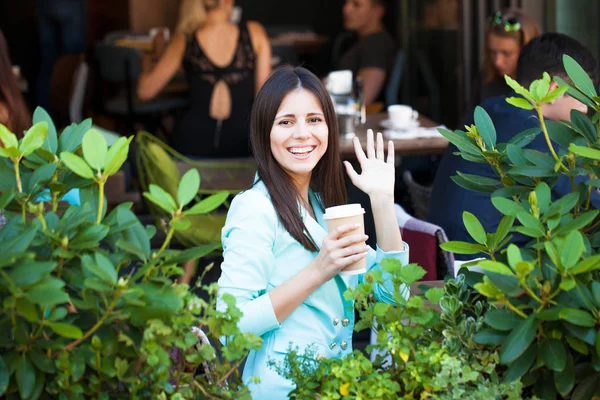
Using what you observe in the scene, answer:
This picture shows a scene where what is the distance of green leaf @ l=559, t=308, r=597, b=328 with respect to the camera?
1163 mm

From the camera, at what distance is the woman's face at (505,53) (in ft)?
14.2

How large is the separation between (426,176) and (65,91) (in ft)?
10.7

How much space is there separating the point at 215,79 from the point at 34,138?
12.1ft

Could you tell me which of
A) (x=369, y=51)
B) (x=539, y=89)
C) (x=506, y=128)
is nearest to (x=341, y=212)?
(x=539, y=89)

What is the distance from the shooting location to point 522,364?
121cm

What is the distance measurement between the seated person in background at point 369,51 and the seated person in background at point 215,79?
58.8 inches

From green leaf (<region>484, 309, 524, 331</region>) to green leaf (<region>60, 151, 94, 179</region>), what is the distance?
1.91 ft

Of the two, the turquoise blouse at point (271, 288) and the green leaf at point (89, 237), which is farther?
the turquoise blouse at point (271, 288)

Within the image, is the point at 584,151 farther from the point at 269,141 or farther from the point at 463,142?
the point at 269,141

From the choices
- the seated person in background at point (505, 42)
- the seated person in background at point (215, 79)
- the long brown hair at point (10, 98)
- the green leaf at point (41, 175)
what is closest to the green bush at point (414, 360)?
the green leaf at point (41, 175)

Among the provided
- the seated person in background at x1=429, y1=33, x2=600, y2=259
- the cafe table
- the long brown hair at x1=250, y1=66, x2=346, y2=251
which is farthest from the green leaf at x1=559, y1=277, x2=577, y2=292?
the cafe table

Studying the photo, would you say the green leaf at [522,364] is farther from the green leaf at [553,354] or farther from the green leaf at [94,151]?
the green leaf at [94,151]

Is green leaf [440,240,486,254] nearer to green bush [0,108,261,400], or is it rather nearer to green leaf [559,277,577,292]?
green leaf [559,277,577,292]

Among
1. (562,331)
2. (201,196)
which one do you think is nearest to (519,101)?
(562,331)
